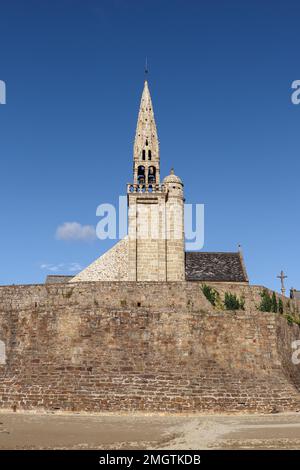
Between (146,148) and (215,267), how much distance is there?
11.2 metres

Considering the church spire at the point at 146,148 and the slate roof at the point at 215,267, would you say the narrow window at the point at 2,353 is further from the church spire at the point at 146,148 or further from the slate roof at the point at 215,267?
the church spire at the point at 146,148

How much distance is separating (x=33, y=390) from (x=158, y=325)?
22.1 ft

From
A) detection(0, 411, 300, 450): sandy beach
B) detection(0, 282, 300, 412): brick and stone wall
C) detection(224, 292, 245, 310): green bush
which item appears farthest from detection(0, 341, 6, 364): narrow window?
detection(224, 292, 245, 310): green bush

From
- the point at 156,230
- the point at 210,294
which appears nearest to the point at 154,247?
the point at 156,230

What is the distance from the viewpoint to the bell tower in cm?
4169

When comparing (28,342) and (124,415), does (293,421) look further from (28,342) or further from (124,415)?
(28,342)

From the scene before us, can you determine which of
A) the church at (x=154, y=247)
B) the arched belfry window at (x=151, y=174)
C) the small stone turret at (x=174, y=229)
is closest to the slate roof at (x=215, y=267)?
the church at (x=154, y=247)

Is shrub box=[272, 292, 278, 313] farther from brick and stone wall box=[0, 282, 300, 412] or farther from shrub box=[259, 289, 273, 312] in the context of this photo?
brick and stone wall box=[0, 282, 300, 412]

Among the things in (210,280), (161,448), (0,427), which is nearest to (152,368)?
(0,427)

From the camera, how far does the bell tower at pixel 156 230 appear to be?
137ft

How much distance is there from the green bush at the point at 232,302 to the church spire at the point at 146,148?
15.4m

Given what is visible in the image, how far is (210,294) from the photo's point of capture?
102 feet

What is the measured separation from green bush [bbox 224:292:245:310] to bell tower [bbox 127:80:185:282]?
10.2m

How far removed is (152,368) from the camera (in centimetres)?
2634
